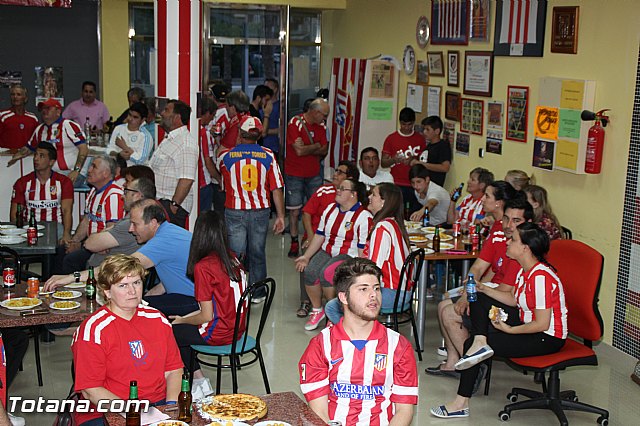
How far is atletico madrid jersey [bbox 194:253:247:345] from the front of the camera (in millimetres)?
5027

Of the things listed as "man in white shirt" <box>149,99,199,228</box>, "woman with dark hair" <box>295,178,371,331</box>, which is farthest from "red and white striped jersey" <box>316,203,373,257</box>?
"man in white shirt" <box>149,99,199,228</box>

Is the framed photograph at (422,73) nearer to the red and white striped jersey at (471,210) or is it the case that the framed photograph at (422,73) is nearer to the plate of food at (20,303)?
the red and white striped jersey at (471,210)

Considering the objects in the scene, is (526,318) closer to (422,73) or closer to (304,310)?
(304,310)

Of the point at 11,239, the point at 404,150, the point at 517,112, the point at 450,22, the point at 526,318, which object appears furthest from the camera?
the point at 404,150

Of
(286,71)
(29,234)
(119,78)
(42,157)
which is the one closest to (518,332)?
(29,234)

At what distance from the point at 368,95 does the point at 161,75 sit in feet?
9.77

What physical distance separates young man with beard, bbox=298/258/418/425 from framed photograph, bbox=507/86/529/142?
441 cm

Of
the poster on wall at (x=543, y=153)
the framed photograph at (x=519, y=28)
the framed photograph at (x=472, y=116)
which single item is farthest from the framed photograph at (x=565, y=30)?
the framed photograph at (x=472, y=116)

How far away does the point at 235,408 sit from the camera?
3584mm

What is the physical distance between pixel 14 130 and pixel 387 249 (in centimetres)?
550

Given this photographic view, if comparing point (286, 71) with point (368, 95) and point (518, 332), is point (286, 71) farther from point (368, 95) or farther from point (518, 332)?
point (518, 332)

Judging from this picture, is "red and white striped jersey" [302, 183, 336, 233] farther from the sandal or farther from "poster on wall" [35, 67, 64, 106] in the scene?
"poster on wall" [35, 67, 64, 106]

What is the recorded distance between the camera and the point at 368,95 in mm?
10219

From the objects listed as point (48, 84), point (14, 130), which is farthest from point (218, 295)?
point (48, 84)
